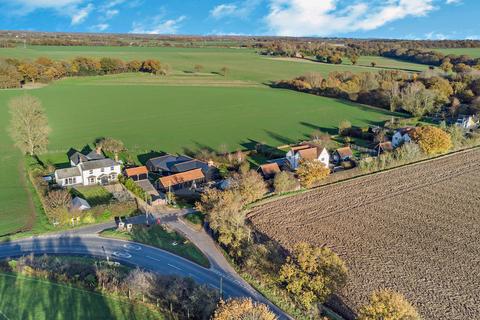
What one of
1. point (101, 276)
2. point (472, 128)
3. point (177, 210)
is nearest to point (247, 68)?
point (472, 128)

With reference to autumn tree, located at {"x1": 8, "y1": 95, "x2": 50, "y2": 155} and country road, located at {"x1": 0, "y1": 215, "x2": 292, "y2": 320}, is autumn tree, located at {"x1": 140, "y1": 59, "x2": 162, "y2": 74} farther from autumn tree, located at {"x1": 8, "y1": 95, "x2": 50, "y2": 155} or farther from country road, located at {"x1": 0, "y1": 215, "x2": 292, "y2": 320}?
country road, located at {"x1": 0, "y1": 215, "x2": 292, "y2": 320}

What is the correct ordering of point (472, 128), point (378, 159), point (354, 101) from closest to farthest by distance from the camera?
1. point (378, 159)
2. point (472, 128)
3. point (354, 101)

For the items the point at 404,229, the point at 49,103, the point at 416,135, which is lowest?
the point at 404,229

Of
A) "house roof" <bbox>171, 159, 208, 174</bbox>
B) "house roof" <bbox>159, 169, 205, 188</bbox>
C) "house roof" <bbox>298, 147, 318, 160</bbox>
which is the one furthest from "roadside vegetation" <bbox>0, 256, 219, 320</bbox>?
"house roof" <bbox>298, 147, 318, 160</bbox>

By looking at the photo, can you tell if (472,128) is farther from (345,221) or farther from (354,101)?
(345,221)

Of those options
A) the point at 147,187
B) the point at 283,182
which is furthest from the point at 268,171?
the point at 147,187

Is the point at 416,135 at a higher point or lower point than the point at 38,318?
higher
